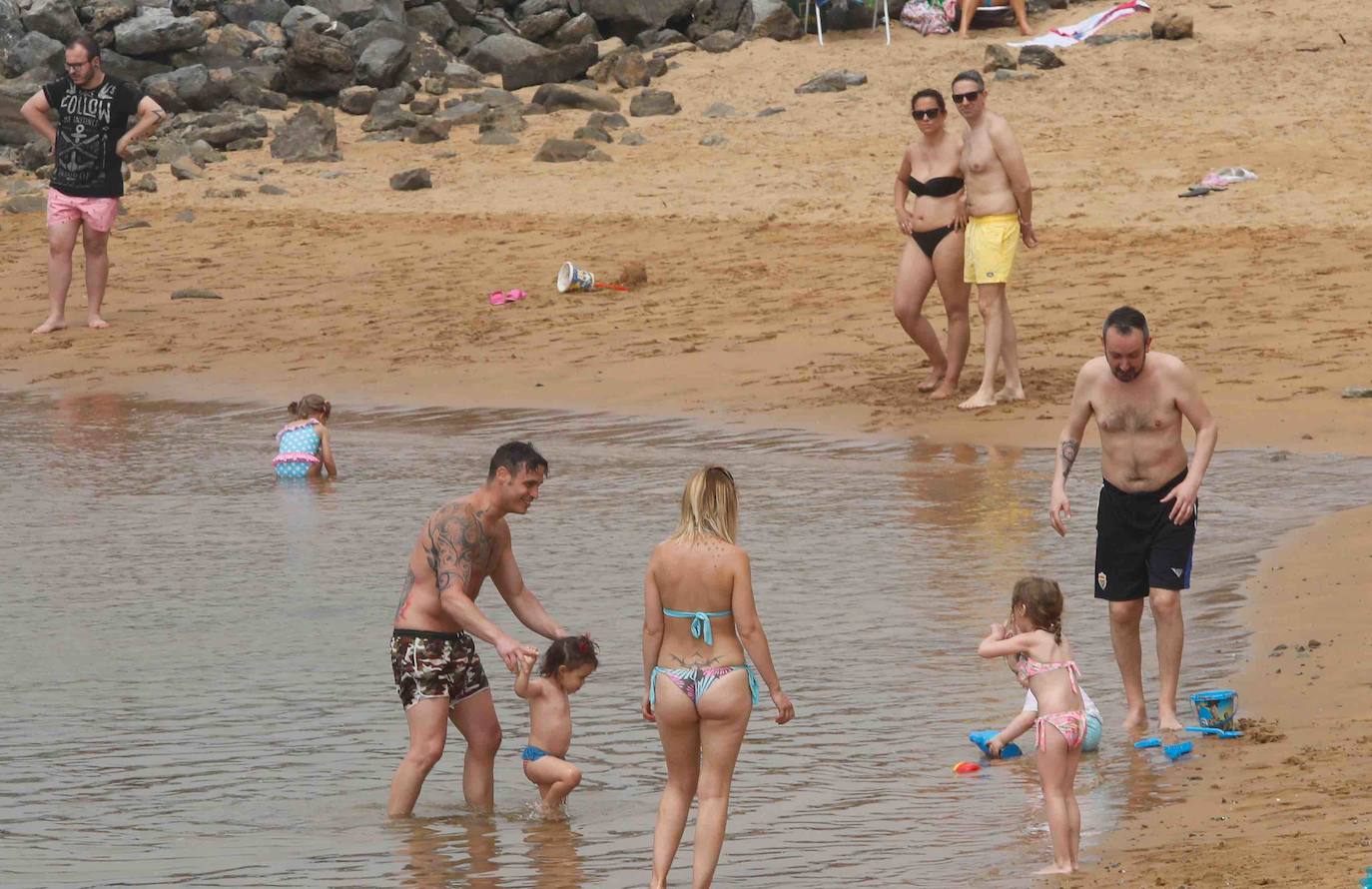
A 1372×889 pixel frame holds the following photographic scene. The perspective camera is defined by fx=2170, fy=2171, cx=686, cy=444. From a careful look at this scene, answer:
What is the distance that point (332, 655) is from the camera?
8.06 metres

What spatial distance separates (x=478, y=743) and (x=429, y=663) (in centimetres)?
28

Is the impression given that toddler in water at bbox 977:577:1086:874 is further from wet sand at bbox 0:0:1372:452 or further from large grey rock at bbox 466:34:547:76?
large grey rock at bbox 466:34:547:76

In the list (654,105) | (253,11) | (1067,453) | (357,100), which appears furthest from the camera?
(253,11)

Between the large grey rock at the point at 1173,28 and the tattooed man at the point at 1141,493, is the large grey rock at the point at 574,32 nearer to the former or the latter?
the large grey rock at the point at 1173,28

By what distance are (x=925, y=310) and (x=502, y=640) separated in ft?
32.7

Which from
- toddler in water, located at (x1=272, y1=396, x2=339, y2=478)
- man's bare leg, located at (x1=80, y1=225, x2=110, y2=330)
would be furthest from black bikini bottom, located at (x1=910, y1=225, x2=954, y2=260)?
man's bare leg, located at (x1=80, y1=225, x2=110, y2=330)

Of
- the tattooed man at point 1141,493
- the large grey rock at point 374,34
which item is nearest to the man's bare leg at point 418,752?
the tattooed man at point 1141,493

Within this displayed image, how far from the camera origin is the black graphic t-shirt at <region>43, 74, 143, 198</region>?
15148 millimetres

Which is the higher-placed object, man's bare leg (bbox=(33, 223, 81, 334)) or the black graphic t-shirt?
the black graphic t-shirt

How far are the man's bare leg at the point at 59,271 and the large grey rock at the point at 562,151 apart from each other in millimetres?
6154

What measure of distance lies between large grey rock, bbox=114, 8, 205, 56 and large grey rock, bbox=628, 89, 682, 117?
7.41 meters

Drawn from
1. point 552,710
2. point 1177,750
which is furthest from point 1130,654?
point 552,710

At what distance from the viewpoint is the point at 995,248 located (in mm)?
11875

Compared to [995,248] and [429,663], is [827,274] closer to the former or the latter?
[995,248]
